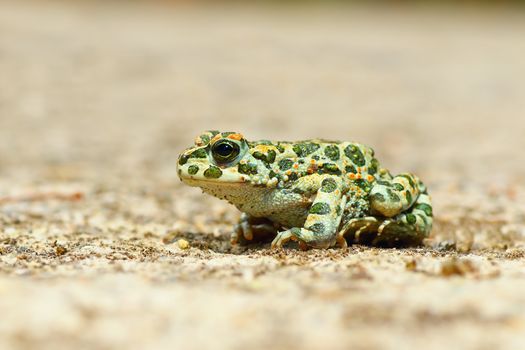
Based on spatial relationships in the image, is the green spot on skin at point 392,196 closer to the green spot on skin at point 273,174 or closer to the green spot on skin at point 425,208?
the green spot on skin at point 425,208

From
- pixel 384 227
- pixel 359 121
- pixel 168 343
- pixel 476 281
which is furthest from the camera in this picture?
pixel 359 121

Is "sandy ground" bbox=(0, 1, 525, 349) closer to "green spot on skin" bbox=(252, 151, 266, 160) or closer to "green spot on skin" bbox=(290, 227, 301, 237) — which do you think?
"green spot on skin" bbox=(290, 227, 301, 237)

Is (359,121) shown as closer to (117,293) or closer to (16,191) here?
(16,191)

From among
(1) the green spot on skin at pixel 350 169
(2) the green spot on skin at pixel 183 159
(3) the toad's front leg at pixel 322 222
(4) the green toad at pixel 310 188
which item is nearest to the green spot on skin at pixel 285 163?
(4) the green toad at pixel 310 188

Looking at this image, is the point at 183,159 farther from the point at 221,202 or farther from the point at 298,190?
the point at 221,202

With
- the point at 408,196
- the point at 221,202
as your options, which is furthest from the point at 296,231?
the point at 221,202

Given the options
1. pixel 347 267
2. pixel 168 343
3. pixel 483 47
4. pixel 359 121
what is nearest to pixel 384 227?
pixel 347 267
